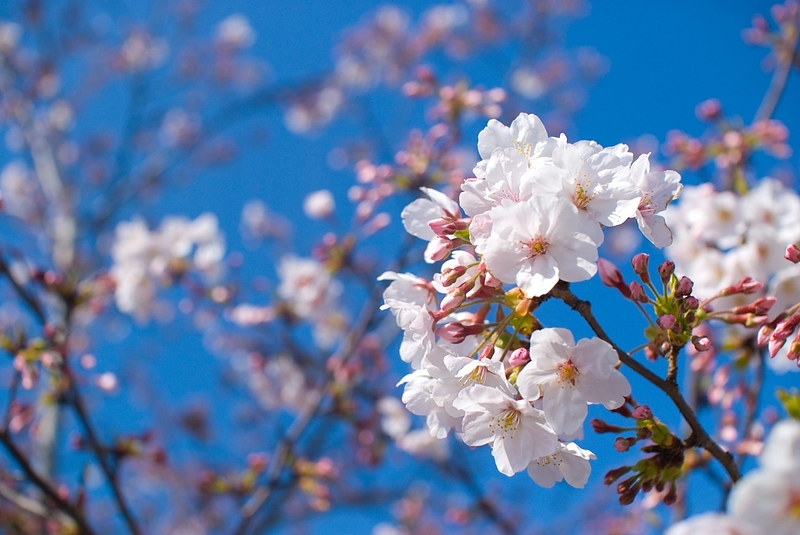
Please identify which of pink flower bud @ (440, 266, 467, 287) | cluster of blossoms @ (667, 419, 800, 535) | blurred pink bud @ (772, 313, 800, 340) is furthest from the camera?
blurred pink bud @ (772, 313, 800, 340)

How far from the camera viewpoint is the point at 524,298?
1312 mm

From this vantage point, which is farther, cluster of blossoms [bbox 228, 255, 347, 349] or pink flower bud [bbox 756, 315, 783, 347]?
cluster of blossoms [bbox 228, 255, 347, 349]

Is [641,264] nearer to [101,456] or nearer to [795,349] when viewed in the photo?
[795,349]

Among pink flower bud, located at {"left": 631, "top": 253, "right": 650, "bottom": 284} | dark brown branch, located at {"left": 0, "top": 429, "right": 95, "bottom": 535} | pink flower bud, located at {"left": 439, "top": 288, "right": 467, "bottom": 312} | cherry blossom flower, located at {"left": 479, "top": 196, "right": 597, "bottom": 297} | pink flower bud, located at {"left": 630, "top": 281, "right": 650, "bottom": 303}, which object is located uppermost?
pink flower bud, located at {"left": 631, "top": 253, "right": 650, "bottom": 284}

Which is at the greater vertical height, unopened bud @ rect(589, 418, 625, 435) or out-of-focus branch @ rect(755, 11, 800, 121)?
out-of-focus branch @ rect(755, 11, 800, 121)

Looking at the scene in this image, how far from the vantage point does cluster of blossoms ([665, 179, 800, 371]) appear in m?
2.34

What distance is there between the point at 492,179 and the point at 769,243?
1.66 metres

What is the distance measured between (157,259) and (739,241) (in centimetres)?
345

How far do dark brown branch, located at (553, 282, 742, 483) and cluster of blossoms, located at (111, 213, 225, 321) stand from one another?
124 inches

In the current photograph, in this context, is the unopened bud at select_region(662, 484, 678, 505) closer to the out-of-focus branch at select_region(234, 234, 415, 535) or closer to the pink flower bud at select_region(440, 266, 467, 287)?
the pink flower bud at select_region(440, 266, 467, 287)

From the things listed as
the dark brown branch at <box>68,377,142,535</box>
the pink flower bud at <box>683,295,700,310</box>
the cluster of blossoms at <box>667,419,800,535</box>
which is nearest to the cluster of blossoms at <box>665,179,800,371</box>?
the pink flower bud at <box>683,295,700,310</box>

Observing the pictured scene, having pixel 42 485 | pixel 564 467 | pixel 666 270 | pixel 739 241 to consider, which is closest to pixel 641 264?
pixel 666 270

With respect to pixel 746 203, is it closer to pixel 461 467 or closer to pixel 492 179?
pixel 492 179

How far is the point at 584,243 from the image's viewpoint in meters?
1.23
